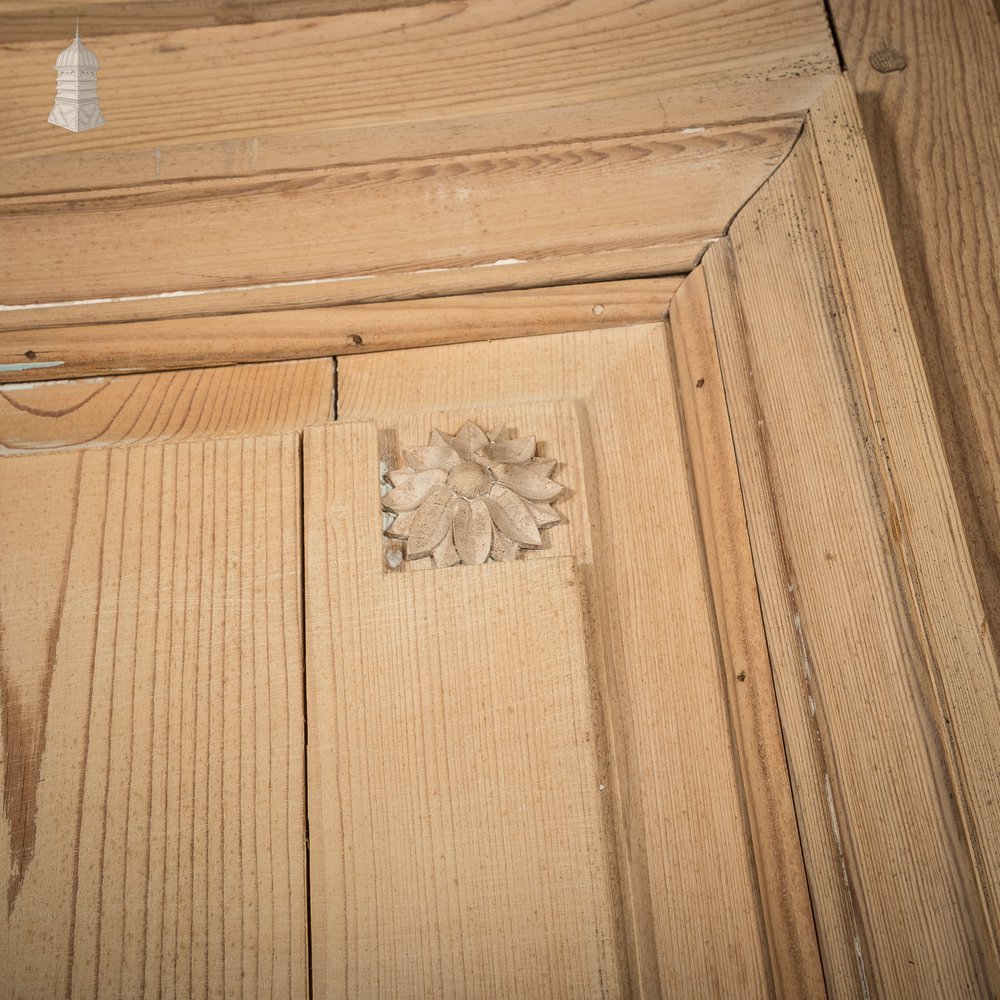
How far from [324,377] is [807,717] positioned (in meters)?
0.53

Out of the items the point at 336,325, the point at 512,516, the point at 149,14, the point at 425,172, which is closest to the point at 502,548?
the point at 512,516

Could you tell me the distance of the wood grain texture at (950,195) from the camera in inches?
26.4

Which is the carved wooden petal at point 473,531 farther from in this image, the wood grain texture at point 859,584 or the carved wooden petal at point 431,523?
the wood grain texture at point 859,584

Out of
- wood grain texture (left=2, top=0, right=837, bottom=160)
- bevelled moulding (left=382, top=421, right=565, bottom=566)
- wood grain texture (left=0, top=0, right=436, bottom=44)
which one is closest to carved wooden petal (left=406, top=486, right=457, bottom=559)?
bevelled moulding (left=382, top=421, right=565, bottom=566)

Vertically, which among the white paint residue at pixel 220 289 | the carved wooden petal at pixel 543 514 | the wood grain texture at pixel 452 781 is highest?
the white paint residue at pixel 220 289

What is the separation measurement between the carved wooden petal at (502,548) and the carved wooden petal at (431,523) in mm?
43

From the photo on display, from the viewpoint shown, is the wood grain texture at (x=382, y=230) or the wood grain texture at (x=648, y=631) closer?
the wood grain texture at (x=648, y=631)

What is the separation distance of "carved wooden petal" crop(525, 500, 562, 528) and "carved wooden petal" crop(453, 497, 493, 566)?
4 centimetres

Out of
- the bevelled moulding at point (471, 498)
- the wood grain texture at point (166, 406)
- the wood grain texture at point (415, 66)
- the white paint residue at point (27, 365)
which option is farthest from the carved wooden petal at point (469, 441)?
the white paint residue at point (27, 365)

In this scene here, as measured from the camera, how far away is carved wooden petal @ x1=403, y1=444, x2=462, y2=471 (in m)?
0.73

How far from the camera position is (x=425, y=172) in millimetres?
773

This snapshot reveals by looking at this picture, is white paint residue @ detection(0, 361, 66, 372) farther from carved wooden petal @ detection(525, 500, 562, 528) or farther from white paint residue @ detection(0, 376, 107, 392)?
carved wooden petal @ detection(525, 500, 562, 528)

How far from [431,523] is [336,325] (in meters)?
0.22

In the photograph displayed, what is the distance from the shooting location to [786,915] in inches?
24.0
